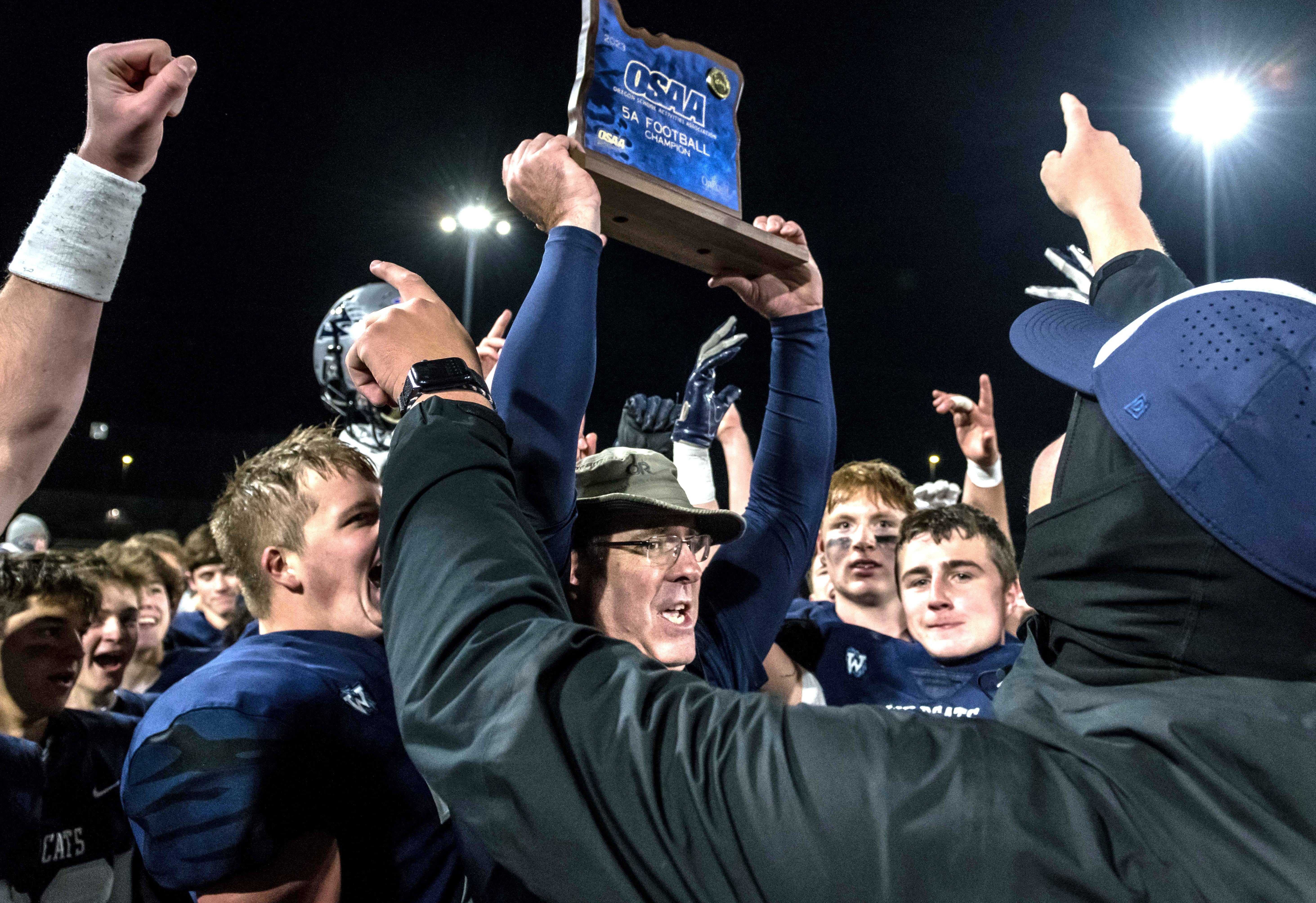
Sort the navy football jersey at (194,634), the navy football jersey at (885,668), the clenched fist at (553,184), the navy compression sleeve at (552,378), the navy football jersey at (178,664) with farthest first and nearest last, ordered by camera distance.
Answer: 1. the navy football jersey at (194,634)
2. the navy football jersey at (178,664)
3. the navy football jersey at (885,668)
4. the clenched fist at (553,184)
5. the navy compression sleeve at (552,378)

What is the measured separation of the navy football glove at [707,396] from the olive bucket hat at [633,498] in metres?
0.93

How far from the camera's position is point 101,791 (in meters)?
2.99

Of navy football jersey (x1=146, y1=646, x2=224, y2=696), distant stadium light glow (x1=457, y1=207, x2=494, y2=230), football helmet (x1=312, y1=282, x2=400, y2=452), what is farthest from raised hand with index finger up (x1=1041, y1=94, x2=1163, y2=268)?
distant stadium light glow (x1=457, y1=207, x2=494, y2=230)

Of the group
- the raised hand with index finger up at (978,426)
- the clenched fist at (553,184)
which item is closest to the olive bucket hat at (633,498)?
the clenched fist at (553,184)

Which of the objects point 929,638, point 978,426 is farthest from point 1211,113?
point 929,638

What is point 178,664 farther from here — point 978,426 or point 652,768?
point 652,768

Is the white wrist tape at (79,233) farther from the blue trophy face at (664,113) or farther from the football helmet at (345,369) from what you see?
the football helmet at (345,369)

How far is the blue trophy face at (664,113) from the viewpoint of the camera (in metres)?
1.85

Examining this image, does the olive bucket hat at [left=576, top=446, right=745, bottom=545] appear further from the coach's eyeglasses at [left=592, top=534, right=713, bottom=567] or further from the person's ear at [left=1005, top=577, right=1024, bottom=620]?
the person's ear at [left=1005, top=577, right=1024, bottom=620]

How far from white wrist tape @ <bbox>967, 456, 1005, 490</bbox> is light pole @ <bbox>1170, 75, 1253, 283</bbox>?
408 cm

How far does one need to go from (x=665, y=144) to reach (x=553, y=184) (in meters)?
0.40

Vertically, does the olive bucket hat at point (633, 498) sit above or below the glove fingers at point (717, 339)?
below

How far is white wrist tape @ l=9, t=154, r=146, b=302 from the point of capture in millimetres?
1502

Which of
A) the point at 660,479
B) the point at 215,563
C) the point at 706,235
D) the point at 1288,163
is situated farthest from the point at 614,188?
the point at 1288,163
